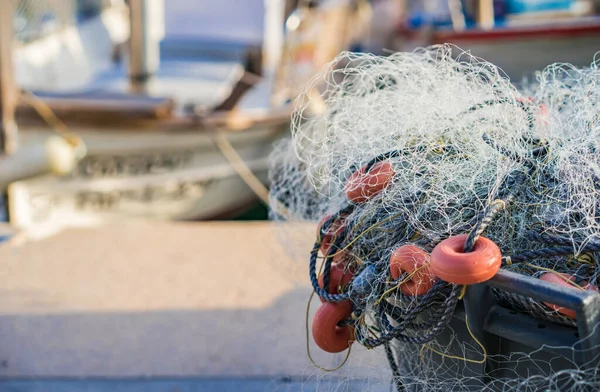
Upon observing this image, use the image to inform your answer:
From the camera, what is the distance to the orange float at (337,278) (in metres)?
1.45

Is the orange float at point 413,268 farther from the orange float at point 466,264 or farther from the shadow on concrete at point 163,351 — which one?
the shadow on concrete at point 163,351

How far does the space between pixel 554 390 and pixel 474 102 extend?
727 mm

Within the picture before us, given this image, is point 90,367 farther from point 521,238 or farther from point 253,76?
point 253,76

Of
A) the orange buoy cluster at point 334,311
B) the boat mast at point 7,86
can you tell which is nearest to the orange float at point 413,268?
the orange buoy cluster at point 334,311

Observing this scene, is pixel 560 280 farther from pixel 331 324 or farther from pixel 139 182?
pixel 139 182

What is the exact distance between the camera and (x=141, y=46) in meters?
6.02

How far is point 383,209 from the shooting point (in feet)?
4.66

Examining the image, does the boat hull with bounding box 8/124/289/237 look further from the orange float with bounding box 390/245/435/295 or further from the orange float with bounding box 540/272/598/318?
the orange float with bounding box 540/272/598/318

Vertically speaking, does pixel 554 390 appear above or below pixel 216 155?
above

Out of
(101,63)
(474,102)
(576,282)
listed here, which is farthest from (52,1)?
(576,282)

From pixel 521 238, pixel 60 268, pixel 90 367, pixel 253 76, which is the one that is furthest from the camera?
pixel 253 76

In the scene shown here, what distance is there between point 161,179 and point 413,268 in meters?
5.16

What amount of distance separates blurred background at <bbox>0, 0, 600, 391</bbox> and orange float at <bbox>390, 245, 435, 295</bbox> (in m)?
0.55

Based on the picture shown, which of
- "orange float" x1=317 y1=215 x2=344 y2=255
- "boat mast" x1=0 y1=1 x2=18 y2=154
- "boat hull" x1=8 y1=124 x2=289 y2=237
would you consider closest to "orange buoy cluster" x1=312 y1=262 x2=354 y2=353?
"orange float" x1=317 y1=215 x2=344 y2=255
